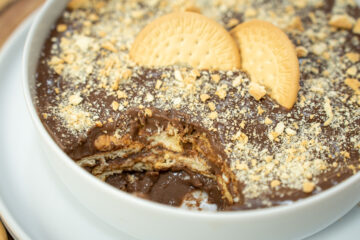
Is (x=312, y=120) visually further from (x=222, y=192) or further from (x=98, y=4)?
(x=98, y=4)

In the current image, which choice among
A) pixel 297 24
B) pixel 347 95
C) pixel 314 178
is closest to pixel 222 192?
pixel 314 178

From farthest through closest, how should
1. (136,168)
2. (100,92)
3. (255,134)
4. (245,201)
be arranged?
1. (136,168)
2. (100,92)
3. (255,134)
4. (245,201)

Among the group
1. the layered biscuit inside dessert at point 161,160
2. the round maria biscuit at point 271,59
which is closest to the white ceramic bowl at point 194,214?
the layered biscuit inside dessert at point 161,160

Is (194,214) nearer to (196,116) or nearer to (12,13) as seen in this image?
(196,116)

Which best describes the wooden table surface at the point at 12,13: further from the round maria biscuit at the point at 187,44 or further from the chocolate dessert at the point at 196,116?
the round maria biscuit at the point at 187,44

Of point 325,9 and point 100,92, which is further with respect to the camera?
point 325,9

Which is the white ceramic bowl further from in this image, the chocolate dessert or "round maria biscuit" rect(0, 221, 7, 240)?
"round maria biscuit" rect(0, 221, 7, 240)
